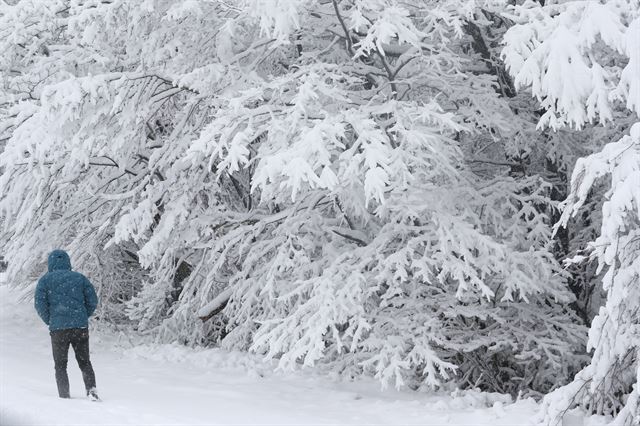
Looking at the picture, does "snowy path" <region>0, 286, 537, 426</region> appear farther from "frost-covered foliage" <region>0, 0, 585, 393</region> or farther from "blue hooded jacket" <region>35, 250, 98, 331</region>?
"blue hooded jacket" <region>35, 250, 98, 331</region>

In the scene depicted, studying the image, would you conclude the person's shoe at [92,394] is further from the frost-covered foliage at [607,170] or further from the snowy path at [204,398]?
the frost-covered foliage at [607,170]

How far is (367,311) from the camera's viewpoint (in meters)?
9.53

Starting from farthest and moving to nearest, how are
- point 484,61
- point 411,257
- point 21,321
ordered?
point 21,321, point 484,61, point 411,257

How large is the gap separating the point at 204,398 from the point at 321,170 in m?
2.85

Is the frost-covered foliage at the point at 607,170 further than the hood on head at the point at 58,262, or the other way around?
the hood on head at the point at 58,262

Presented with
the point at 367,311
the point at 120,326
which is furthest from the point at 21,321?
the point at 367,311

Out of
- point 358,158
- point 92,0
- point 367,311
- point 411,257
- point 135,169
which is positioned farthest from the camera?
point 135,169

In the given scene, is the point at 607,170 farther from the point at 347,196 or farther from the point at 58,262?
the point at 58,262

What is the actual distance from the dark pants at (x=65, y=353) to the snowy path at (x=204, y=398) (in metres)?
0.22

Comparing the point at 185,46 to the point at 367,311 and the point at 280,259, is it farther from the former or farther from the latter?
the point at 367,311

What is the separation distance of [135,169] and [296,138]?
5.28m

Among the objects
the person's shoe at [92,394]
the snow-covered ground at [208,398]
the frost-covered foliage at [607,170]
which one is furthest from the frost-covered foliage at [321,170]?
the frost-covered foliage at [607,170]

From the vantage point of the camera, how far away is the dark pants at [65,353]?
7609 millimetres

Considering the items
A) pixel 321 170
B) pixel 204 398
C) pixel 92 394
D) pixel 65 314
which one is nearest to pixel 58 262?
pixel 65 314
